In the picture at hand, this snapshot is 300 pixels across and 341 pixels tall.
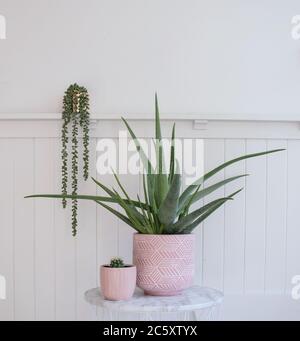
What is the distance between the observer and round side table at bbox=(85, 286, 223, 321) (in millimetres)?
1695

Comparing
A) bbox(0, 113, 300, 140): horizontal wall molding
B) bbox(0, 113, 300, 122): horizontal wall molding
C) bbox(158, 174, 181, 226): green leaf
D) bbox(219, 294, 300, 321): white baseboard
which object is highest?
bbox(0, 113, 300, 122): horizontal wall molding

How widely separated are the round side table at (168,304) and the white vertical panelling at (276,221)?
0.26m

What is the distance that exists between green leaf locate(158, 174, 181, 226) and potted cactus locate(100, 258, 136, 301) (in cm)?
18

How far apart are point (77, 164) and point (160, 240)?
1.51 ft

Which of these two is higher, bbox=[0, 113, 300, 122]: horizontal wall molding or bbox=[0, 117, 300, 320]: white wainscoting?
bbox=[0, 113, 300, 122]: horizontal wall molding

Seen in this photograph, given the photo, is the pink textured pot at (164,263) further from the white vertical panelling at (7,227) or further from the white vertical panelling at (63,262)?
the white vertical panelling at (7,227)

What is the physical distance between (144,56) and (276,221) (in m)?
0.73

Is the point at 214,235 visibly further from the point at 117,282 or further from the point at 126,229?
the point at 117,282

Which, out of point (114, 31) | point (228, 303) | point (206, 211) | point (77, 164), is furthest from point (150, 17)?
point (228, 303)

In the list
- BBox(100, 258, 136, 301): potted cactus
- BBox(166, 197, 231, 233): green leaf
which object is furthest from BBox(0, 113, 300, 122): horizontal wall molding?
BBox(100, 258, 136, 301): potted cactus

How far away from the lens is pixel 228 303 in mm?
2107

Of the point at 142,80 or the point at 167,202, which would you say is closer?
the point at 167,202

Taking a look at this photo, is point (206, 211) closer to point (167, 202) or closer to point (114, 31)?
point (167, 202)

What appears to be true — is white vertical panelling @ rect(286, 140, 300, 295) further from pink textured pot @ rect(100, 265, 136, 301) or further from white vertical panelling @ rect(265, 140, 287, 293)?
pink textured pot @ rect(100, 265, 136, 301)
